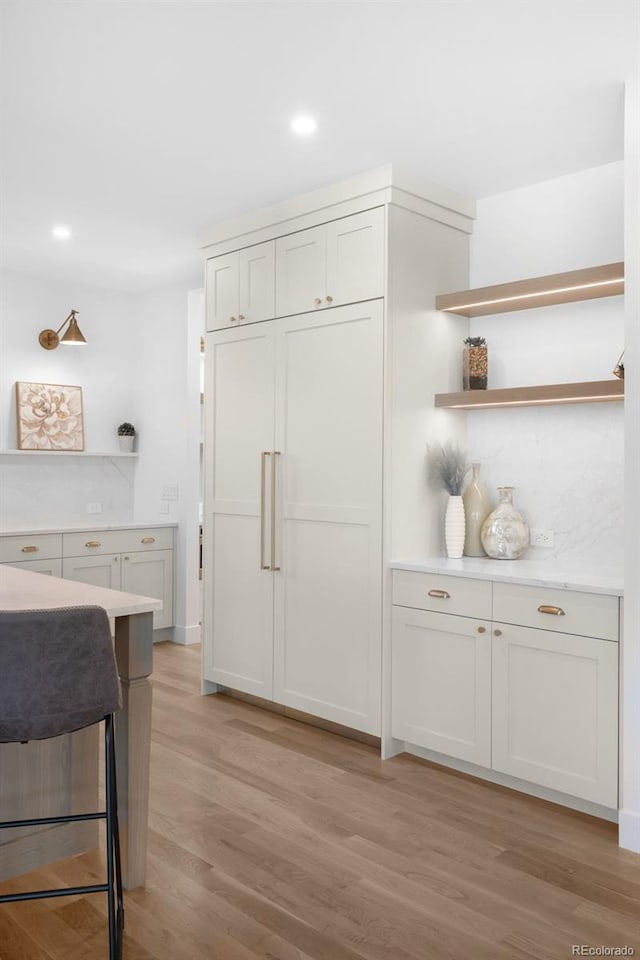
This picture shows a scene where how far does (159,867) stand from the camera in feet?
8.18

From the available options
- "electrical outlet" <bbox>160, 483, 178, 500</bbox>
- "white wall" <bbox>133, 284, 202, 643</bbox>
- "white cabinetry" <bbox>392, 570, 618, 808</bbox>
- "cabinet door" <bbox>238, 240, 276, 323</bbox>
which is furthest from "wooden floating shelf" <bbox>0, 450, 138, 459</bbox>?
"white cabinetry" <bbox>392, 570, 618, 808</bbox>

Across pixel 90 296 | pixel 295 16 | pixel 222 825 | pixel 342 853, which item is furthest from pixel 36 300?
pixel 342 853

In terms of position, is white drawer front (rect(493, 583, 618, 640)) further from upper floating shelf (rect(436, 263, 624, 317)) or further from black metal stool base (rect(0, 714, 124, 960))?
black metal stool base (rect(0, 714, 124, 960))

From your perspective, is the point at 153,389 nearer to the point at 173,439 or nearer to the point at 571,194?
the point at 173,439

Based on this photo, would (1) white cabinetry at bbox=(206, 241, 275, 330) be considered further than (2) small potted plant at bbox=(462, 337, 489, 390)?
Yes

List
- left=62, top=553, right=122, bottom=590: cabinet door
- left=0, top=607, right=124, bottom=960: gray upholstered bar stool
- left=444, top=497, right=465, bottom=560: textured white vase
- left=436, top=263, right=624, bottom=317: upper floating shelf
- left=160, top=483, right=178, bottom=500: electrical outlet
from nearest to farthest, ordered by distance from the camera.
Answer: left=0, top=607, right=124, bottom=960: gray upholstered bar stool → left=436, top=263, right=624, bottom=317: upper floating shelf → left=444, top=497, right=465, bottom=560: textured white vase → left=62, top=553, right=122, bottom=590: cabinet door → left=160, top=483, right=178, bottom=500: electrical outlet

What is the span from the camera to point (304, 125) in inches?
121

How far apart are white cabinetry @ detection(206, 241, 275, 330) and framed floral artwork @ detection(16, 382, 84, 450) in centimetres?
178

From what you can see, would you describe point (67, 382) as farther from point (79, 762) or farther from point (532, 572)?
point (532, 572)

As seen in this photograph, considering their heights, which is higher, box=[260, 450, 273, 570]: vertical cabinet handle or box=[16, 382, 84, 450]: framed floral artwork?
box=[16, 382, 84, 450]: framed floral artwork

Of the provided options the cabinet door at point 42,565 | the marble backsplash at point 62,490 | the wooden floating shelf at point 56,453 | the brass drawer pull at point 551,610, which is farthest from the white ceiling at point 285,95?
the cabinet door at point 42,565

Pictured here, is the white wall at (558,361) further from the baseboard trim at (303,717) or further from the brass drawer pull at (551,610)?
the baseboard trim at (303,717)

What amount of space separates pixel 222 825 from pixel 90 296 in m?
4.26

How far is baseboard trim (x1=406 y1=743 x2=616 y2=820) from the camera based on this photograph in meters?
2.89
